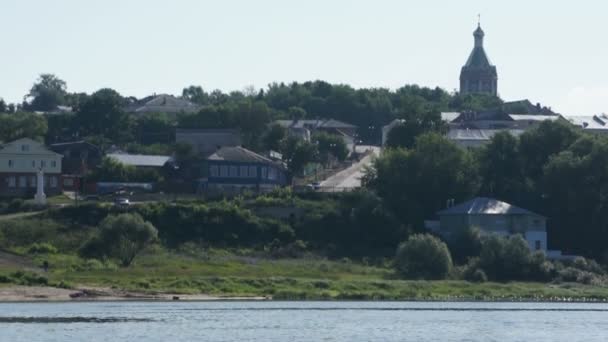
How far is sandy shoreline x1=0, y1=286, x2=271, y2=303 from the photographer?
9338 centimetres

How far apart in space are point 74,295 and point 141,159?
2194 inches

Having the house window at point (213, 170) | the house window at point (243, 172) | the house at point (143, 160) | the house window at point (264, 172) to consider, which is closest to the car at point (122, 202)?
the house window at point (213, 170)

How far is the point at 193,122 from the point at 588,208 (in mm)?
62505

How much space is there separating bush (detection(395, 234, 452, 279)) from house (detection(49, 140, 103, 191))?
3940 centimetres

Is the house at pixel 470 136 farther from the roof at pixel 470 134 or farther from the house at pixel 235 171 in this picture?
the house at pixel 235 171

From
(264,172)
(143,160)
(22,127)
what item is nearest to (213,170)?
(264,172)

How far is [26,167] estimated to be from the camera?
445ft

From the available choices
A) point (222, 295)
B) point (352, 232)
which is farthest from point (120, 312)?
point (352, 232)

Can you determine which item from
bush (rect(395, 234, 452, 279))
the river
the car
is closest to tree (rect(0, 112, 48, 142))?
the car

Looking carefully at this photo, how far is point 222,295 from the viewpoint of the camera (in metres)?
99.0

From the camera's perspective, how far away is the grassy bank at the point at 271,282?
99.2m

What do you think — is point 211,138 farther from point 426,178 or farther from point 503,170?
point 426,178

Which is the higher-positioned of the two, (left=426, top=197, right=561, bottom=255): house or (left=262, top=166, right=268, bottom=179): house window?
(left=262, top=166, right=268, bottom=179): house window

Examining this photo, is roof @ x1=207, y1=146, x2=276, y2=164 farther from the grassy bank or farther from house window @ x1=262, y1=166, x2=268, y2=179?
the grassy bank
